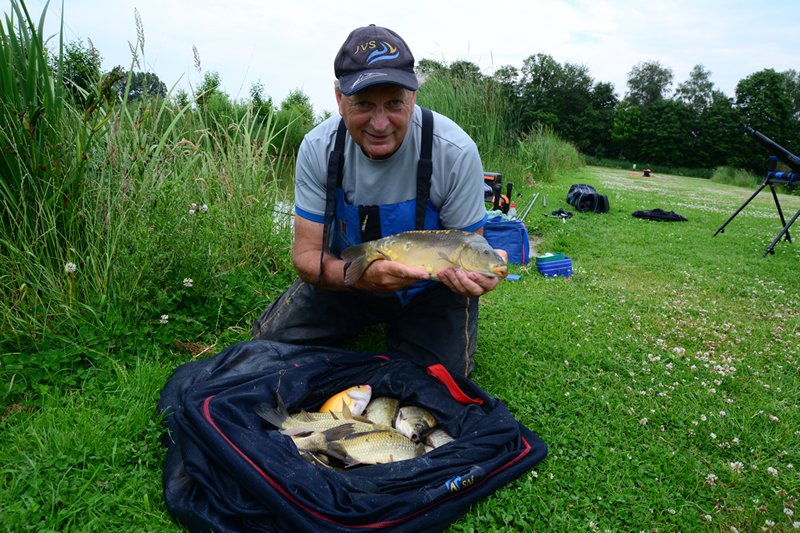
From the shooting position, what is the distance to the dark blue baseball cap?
2.54 meters

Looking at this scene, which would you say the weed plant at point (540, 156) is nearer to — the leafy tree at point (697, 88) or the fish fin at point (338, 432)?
the fish fin at point (338, 432)

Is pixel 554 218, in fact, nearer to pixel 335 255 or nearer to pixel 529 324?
pixel 529 324

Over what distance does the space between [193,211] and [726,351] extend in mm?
4109

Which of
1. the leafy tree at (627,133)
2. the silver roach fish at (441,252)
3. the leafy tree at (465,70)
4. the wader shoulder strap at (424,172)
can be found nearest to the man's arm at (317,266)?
the silver roach fish at (441,252)

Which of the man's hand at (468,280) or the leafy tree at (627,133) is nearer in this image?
the man's hand at (468,280)

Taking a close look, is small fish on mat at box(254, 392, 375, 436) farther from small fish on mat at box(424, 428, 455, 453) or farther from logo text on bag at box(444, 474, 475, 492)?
logo text on bag at box(444, 474, 475, 492)

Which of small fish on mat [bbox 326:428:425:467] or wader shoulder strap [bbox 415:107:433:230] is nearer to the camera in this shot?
small fish on mat [bbox 326:428:425:467]

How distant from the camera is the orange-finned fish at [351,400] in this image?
2.81 meters

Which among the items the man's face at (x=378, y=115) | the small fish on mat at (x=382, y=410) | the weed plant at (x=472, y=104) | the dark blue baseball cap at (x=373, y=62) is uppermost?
the weed plant at (x=472, y=104)

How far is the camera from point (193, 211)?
366 centimetres

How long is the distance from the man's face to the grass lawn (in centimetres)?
165

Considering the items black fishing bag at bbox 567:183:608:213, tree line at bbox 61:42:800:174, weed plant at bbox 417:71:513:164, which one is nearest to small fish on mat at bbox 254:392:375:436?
weed plant at bbox 417:71:513:164

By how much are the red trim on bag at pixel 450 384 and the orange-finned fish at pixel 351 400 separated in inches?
15.1

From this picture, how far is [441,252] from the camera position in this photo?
2500 millimetres
